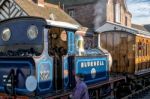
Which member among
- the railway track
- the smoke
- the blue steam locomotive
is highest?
the smoke

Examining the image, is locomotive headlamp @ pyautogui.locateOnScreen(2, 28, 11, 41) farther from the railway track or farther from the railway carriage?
the railway carriage

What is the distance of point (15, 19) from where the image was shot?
34.0 feet

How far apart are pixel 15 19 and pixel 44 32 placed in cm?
126

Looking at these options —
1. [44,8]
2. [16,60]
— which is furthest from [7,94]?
[44,8]

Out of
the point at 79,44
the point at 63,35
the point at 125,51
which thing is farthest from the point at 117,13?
the point at 63,35

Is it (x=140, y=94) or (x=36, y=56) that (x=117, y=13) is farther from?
(x=36, y=56)

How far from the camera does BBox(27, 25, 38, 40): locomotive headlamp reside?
31.8ft

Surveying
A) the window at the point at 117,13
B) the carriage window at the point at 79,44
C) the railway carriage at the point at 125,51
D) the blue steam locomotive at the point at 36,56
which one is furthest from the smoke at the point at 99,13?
the blue steam locomotive at the point at 36,56

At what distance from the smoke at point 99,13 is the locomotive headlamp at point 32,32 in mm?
33643

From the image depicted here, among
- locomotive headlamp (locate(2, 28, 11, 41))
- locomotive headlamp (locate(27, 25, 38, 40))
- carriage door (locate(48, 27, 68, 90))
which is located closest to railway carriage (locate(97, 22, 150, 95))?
carriage door (locate(48, 27, 68, 90))

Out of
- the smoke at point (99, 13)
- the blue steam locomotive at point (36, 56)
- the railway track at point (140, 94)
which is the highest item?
the smoke at point (99, 13)

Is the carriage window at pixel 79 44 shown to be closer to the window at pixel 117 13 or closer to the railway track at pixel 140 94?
the railway track at pixel 140 94

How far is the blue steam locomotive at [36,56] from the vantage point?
945 cm

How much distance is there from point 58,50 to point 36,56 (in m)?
1.40
